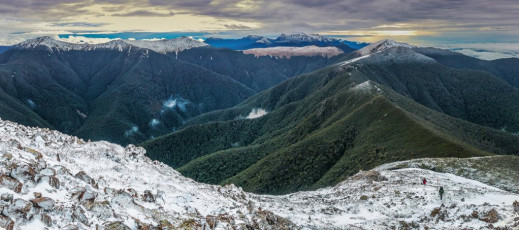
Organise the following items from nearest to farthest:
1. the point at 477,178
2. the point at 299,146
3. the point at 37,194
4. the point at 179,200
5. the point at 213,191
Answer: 1. the point at 37,194
2. the point at 179,200
3. the point at 213,191
4. the point at 477,178
5. the point at 299,146

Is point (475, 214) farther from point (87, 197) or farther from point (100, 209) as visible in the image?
point (87, 197)

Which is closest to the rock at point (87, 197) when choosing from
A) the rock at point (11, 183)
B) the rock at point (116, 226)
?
the rock at point (116, 226)

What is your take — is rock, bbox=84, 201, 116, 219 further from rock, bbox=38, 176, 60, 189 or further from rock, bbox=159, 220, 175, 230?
rock, bbox=38, 176, 60, 189

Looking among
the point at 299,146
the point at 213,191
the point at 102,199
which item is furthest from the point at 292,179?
the point at 102,199

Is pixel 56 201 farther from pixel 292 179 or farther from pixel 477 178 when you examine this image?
pixel 292 179

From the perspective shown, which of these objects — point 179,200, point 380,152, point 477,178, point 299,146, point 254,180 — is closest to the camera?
point 179,200

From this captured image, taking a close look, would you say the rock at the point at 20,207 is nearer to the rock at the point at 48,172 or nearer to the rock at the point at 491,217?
the rock at the point at 48,172

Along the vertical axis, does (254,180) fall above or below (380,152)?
below
